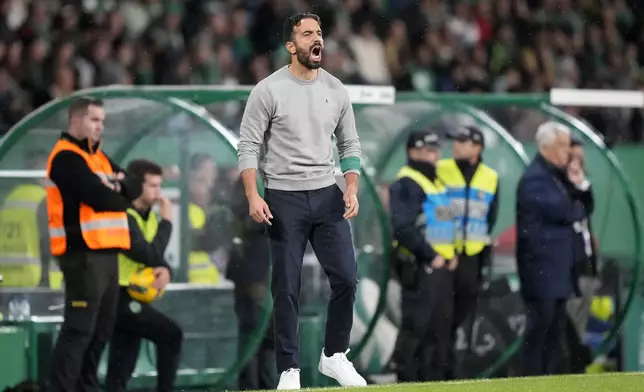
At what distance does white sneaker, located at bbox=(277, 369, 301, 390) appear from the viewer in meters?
7.77

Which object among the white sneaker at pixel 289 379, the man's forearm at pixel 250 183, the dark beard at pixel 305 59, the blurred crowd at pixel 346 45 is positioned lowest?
the white sneaker at pixel 289 379

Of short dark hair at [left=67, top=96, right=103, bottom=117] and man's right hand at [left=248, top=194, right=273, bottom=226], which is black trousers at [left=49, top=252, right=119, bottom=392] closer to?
short dark hair at [left=67, top=96, right=103, bottom=117]

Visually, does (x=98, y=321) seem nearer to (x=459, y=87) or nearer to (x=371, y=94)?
(x=371, y=94)

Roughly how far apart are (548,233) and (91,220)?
3.48m

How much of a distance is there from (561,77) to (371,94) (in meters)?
8.45

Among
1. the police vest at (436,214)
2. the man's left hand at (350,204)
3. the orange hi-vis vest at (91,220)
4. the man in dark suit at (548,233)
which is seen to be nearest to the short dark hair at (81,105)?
the orange hi-vis vest at (91,220)

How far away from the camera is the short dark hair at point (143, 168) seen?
10.1 m

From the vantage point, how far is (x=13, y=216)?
10.2 metres

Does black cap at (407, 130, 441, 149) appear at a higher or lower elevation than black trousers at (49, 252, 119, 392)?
higher

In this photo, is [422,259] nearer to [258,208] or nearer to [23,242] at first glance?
[23,242]

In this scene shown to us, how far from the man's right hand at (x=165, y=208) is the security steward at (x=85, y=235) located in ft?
1.03

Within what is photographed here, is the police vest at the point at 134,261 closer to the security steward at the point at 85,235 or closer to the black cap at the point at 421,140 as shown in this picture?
the security steward at the point at 85,235

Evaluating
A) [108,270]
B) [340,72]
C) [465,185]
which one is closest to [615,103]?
[465,185]

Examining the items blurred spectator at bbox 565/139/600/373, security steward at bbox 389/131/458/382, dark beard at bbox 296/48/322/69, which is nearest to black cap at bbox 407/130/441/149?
security steward at bbox 389/131/458/382
